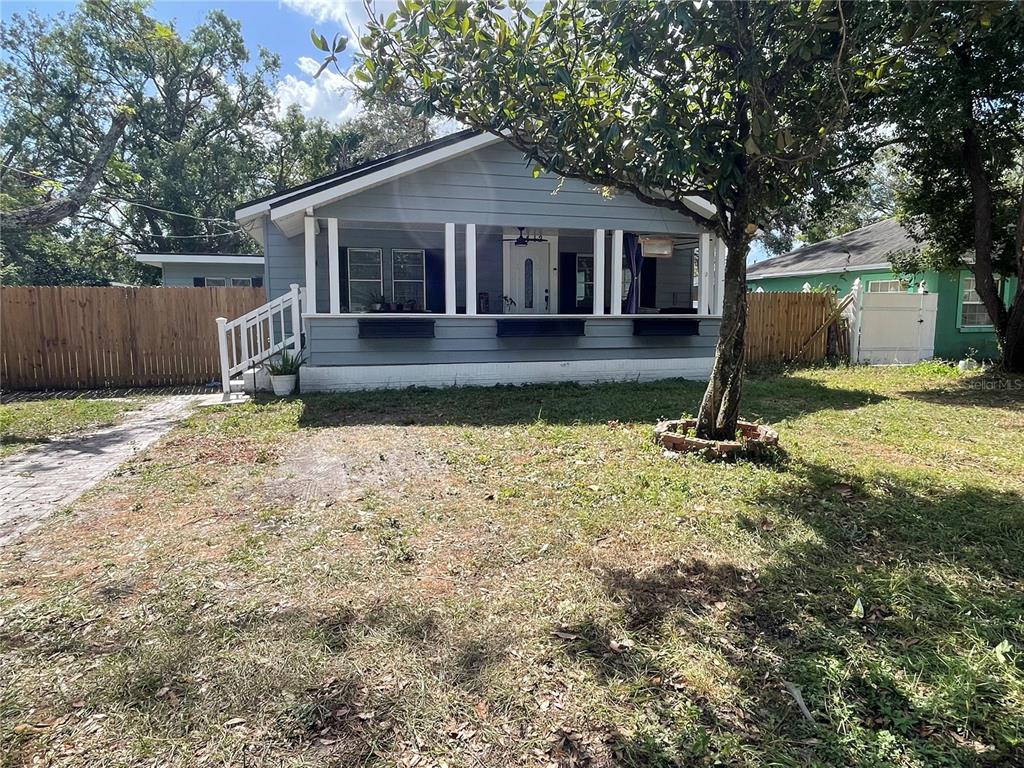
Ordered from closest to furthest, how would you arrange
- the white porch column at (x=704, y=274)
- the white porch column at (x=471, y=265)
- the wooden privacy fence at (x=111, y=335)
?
1. the white porch column at (x=471, y=265)
2. the wooden privacy fence at (x=111, y=335)
3. the white porch column at (x=704, y=274)

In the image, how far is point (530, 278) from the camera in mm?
12523

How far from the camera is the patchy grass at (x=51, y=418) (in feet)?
21.2

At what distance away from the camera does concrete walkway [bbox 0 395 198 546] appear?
4.16 metres

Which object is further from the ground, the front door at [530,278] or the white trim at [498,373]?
the front door at [530,278]

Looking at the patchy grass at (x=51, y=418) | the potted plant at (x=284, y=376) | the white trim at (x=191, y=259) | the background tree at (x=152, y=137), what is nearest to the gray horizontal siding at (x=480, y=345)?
the potted plant at (x=284, y=376)

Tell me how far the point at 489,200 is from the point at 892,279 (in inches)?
498

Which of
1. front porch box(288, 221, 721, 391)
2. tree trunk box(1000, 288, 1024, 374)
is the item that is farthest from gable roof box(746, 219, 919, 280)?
front porch box(288, 221, 721, 391)

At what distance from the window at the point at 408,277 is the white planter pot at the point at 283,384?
118 inches

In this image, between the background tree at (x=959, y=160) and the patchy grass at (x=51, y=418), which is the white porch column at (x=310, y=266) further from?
the background tree at (x=959, y=160)

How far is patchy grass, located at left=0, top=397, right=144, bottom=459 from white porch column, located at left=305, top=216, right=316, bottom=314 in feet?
9.63

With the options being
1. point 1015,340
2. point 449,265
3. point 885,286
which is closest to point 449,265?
point 449,265

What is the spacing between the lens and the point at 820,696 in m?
2.19

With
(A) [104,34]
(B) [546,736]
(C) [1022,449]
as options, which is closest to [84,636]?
(B) [546,736]

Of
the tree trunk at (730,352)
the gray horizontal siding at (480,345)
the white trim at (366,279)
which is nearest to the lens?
the tree trunk at (730,352)
